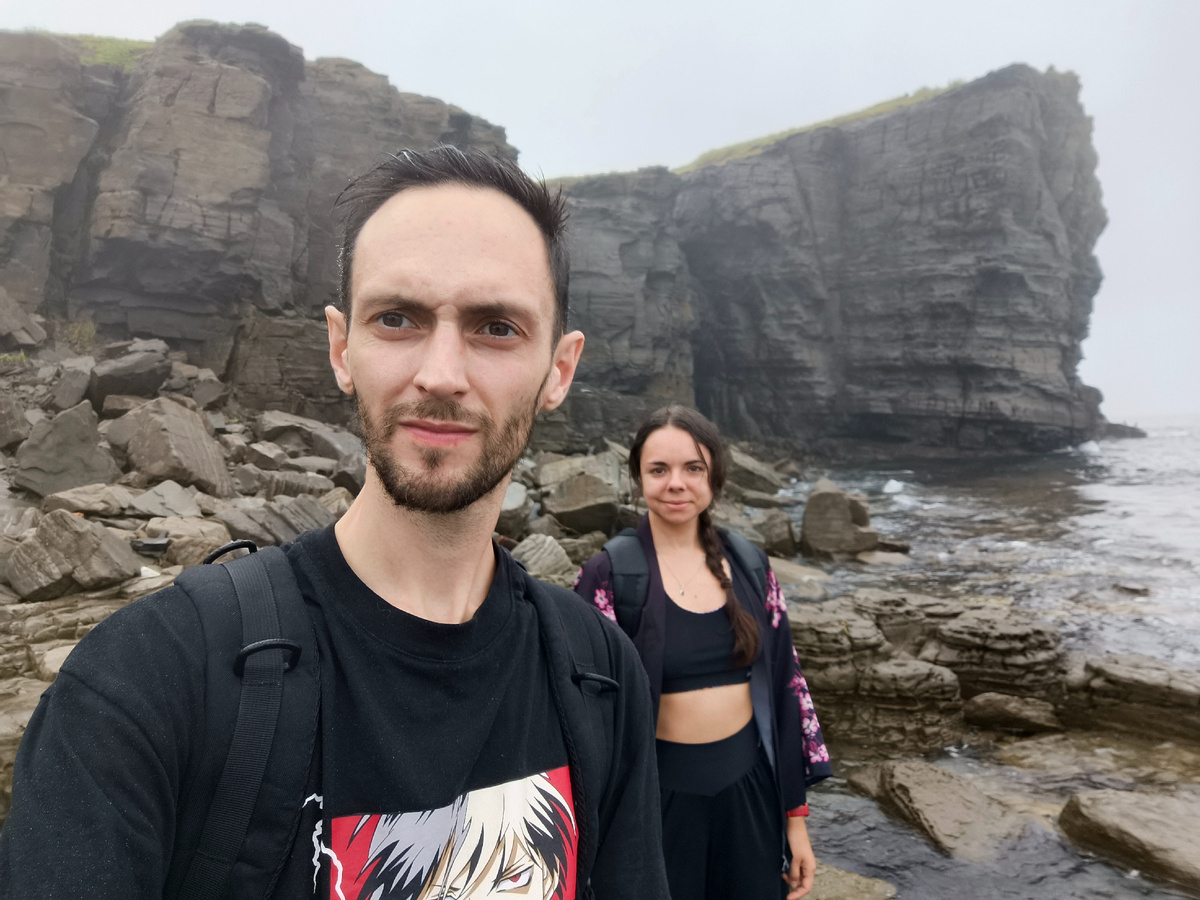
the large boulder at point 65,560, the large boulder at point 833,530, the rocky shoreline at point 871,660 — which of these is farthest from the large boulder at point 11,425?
the large boulder at point 833,530

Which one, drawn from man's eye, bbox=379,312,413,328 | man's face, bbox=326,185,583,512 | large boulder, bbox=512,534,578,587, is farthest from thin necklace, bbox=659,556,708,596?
large boulder, bbox=512,534,578,587

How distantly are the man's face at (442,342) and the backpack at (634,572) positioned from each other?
161cm

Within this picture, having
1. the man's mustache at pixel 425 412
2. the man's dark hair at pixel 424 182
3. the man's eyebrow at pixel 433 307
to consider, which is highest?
the man's dark hair at pixel 424 182

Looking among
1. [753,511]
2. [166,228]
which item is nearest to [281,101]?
[166,228]

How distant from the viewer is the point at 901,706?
5.77 metres

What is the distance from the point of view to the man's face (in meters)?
1.20

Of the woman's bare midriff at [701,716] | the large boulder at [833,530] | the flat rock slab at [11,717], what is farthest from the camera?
the large boulder at [833,530]

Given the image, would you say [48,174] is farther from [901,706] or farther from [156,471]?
[901,706]

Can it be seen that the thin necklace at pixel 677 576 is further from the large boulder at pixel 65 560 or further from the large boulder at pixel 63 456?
the large boulder at pixel 63 456

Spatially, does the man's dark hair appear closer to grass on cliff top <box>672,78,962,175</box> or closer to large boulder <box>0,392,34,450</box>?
large boulder <box>0,392,34,450</box>

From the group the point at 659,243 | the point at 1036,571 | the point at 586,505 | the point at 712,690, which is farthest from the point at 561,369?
the point at 659,243

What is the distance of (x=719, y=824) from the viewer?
2.58 m

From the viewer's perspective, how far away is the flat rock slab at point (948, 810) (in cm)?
409

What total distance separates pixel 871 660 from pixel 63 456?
9.51 m
